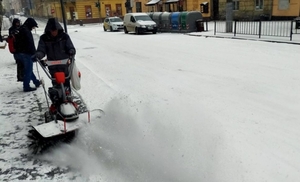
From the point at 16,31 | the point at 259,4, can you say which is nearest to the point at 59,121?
the point at 16,31

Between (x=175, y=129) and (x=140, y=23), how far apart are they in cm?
1921

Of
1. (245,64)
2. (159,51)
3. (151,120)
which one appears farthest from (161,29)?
(151,120)

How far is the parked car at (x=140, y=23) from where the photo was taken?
22641 mm

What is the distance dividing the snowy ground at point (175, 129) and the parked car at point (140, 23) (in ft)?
47.8

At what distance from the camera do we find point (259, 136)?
4176 millimetres

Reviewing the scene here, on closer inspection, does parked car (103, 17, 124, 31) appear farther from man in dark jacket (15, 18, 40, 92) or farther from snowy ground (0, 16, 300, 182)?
man in dark jacket (15, 18, 40, 92)

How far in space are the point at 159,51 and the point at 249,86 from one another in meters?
6.78

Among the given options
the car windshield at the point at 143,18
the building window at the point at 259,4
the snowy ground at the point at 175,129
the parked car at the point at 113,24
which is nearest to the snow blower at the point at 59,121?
the snowy ground at the point at 175,129

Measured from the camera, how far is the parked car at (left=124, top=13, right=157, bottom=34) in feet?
74.3

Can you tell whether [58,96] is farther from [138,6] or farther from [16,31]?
[138,6]

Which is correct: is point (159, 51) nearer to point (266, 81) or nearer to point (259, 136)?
point (266, 81)

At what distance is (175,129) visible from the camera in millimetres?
4551

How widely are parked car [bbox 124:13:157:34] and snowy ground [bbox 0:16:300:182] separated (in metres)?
14.6

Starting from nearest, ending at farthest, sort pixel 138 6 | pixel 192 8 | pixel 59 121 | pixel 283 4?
pixel 59 121
pixel 283 4
pixel 192 8
pixel 138 6
